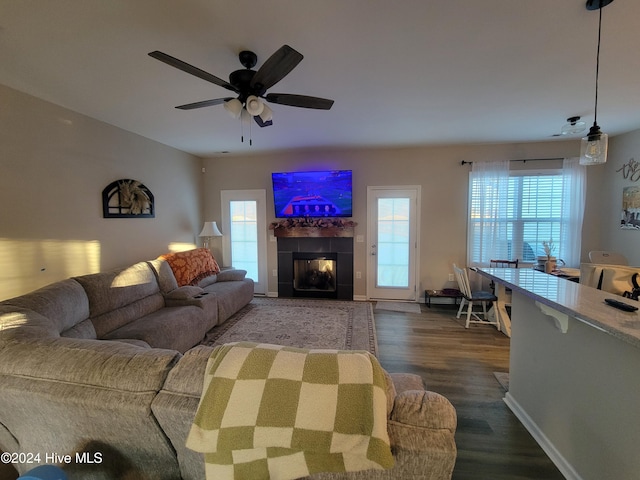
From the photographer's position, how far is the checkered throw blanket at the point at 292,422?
764 mm

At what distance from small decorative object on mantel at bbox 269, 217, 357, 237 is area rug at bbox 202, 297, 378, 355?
1164mm

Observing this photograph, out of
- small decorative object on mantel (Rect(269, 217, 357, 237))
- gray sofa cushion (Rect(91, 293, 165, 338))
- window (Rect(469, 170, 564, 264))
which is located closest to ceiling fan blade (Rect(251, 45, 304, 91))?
gray sofa cushion (Rect(91, 293, 165, 338))

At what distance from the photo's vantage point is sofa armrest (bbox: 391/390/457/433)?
0.85 meters

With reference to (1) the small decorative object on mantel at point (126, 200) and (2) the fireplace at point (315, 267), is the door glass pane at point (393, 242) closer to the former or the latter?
(2) the fireplace at point (315, 267)

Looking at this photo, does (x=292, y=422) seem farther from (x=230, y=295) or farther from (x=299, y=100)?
(x=230, y=295)

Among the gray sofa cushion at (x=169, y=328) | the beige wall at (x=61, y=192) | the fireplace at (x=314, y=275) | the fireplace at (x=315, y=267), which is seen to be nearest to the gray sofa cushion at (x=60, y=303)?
the gray sofa cushion at (x=169, y=328)

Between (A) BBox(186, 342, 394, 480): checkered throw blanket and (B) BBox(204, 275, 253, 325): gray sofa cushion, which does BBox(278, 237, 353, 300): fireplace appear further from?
(A) BBox(186, 342, 394, 480): checkered throw blanket

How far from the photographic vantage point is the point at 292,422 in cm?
78

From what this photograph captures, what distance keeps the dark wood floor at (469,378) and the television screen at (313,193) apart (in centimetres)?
186

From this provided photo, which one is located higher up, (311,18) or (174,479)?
(311,18)

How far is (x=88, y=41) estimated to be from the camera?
1.72 metres

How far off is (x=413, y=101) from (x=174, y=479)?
3.16m

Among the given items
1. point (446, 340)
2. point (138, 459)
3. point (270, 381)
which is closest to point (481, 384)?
point (446, 340)

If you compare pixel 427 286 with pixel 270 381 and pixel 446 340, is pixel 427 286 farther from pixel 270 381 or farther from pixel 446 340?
pixel 270 381
